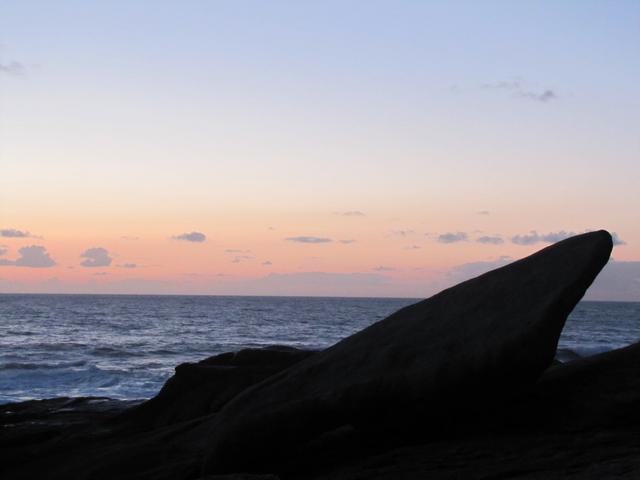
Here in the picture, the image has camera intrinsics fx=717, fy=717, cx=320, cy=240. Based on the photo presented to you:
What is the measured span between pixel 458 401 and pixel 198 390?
629 centimetres

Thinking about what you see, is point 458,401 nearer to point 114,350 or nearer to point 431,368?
point 431,368

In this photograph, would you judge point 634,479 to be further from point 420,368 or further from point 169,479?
point 169,479

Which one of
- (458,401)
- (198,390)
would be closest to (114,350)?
(198,390)

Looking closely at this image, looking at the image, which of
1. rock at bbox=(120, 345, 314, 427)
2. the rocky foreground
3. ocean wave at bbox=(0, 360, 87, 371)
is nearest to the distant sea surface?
ocean wave at bbox=(0, 360, 87, 371)

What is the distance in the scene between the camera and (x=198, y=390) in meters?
11.6

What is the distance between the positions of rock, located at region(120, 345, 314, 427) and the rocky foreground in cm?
301

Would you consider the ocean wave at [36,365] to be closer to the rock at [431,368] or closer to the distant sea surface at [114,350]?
the distant sea surface at [114,350]

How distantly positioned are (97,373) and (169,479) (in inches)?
798

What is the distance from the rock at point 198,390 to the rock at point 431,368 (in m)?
4.07

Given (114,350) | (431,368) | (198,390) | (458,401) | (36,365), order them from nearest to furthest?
1. (431,368)
2. (458,401)
3. (198,390)
4. (36,365)
5. (114,350)

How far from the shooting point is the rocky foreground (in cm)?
578

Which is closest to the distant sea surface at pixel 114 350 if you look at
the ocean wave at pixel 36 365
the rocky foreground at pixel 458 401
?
the ocean wave at pixel 36 365

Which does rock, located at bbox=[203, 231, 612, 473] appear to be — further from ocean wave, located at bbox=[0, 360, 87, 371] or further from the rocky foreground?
ocean wave, located at bbox=[0, 360, 87, 371]

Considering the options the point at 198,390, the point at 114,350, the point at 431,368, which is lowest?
the point at 114,350
